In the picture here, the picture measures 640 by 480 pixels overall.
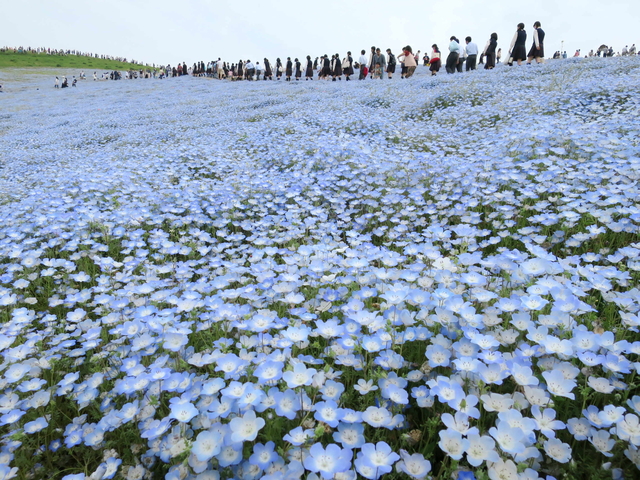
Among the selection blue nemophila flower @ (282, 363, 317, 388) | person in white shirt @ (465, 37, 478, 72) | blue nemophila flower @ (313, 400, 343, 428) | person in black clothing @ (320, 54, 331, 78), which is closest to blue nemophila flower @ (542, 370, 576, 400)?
blue nemophila flower @ (313, 400, 343, 428)

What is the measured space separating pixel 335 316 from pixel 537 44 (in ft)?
60.5

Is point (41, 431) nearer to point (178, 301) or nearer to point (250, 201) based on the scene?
point (178, 301)

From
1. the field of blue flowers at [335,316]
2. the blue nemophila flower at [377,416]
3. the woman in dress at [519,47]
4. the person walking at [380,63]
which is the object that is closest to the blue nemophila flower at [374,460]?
the field of blue flowers at [335,316]

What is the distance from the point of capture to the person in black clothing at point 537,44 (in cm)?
1427

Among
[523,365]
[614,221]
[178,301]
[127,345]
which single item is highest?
[614,221]

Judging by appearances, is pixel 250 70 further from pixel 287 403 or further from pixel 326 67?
pixel 287 403

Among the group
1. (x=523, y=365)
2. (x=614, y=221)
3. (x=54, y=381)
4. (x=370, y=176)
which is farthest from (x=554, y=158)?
(x=54, y=381)

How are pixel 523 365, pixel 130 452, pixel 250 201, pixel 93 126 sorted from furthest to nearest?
pixel 93 126
pixel 250 201
pixel 130 452
pixel 523 365

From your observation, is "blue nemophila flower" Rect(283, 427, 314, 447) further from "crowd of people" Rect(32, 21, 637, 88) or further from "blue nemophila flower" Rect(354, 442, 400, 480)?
"crowd of people" Rect(32, 21, 637, 88)

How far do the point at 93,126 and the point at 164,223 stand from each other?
11665 millimetres

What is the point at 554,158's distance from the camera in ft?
14.5

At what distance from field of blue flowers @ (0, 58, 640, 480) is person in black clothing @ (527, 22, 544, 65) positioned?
10776 millimetres

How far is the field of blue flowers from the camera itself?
1318mm

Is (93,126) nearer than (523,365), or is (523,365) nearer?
(523,365)
